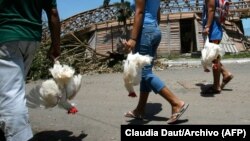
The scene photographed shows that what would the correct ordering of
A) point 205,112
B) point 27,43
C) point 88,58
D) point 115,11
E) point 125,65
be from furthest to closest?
point 115,11 < point 88,58 < point 205,112 < point 125,65 < point 27,43

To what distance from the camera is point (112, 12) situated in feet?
98.7

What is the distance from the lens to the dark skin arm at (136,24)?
548cm

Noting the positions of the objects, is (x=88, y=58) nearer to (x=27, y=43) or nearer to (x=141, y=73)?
(x=141, y=73)

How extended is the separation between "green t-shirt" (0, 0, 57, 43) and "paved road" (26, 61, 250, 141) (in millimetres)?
1618

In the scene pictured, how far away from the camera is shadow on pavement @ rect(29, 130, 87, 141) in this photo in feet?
17.9

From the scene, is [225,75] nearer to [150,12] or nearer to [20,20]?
[150,12]

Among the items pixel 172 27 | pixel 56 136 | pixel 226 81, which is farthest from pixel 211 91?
pixel 172 27

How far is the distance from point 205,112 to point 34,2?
3.18m

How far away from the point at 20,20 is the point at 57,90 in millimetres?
952

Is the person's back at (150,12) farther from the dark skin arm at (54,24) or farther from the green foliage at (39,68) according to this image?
the green foliage at (39,68)

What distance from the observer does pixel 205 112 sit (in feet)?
21.3

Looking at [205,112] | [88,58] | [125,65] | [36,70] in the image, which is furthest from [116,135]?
[88,58]

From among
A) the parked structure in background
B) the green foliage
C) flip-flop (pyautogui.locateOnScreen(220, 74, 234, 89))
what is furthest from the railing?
flip-flop (pyautogui.locateOnScreen(220, 74, 234, 89))

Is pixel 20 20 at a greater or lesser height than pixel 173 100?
greater
